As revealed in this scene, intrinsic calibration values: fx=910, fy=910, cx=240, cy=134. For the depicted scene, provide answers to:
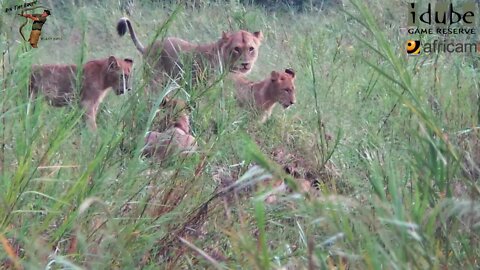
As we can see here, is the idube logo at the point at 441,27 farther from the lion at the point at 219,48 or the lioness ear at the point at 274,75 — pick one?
the lion at the point at 219,48

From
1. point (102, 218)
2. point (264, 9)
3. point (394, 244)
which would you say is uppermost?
point (394, 244)

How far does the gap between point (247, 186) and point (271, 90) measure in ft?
9.84

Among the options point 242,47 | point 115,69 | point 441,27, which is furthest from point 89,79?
point 441,27

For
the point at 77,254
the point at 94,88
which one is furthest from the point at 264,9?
the point at 77,254

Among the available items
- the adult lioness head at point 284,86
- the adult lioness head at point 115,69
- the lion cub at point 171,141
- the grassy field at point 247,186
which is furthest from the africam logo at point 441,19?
the lion cub at point 171,141

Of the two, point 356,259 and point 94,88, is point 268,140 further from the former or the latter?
point 356,259

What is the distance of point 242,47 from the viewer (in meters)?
6.61

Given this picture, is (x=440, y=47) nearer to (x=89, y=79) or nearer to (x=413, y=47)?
(x=413, y=47)

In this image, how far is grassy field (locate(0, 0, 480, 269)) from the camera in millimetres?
1961

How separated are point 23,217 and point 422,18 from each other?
465 cm

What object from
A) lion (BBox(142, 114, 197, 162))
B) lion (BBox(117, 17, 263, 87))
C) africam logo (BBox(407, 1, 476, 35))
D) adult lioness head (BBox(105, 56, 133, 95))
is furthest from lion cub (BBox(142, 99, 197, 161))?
africam logo (BBox(407, 1, 476, 35))

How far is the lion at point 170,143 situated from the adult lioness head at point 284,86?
1763mm

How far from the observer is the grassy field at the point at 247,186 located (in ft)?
6.43

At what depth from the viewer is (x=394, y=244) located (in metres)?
2.17
